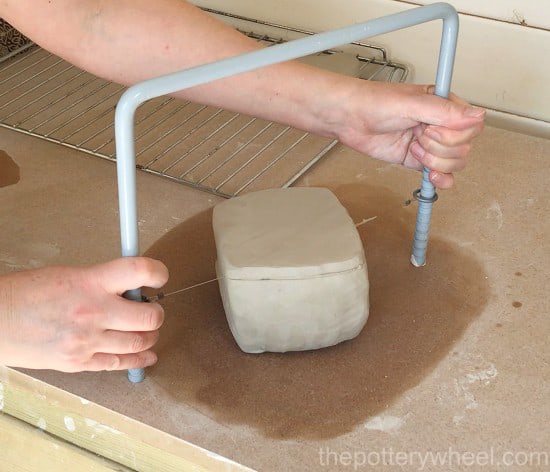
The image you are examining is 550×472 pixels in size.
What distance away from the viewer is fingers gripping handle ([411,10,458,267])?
0.79m

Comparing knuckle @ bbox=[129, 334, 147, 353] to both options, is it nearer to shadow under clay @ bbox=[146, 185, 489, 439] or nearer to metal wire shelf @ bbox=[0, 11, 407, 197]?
shadow under clay @ bbox=[146, 185, 489, 439]

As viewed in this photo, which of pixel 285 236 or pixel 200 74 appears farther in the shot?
pixel 285 236

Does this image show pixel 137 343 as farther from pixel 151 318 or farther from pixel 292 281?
pixel 292 281

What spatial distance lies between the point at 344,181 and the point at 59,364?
47cm

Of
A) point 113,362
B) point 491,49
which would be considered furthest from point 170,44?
point 491,49

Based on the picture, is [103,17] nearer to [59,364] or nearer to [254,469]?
[59,364]

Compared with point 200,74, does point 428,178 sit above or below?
below

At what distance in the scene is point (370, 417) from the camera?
747 millimetres

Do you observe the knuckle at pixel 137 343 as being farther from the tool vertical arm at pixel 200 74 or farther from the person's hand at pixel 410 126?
the person's hand at pixel 410 126

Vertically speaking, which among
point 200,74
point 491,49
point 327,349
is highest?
point 200,74

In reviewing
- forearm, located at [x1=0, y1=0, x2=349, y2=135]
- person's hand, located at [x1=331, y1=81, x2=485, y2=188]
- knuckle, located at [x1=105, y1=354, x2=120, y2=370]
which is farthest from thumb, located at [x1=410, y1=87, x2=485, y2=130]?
knuckle, located at [x1=105, y1=354, x2=120, y2=370]

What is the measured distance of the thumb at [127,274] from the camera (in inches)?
27.5

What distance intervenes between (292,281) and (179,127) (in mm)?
487

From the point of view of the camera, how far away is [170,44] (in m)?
0.89
